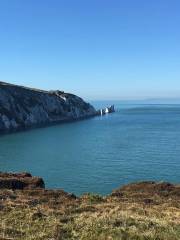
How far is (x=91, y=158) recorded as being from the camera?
8594cm

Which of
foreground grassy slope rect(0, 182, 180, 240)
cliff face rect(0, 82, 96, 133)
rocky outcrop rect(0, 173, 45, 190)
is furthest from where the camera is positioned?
cliff face rect(0, 82, 96, 133)

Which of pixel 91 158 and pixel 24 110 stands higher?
pixel 24 110

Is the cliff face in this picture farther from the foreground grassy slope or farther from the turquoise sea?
the foreground grassy slope

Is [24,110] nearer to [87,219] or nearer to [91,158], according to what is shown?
[91,158]

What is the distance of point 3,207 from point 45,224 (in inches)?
207

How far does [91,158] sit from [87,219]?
2535 inches

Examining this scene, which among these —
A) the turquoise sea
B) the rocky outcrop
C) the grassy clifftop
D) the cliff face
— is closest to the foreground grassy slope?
the grassy clifftop

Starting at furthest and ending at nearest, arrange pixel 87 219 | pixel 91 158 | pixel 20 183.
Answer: pixel 91 158 < pixel 20 183 < pixel 87 219

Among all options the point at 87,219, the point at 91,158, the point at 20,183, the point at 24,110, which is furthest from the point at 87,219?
the point at 24,110

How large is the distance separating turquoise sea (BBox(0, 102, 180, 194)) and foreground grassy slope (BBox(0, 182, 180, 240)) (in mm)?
25527

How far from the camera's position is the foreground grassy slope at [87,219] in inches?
730

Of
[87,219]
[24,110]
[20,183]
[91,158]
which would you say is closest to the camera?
[87,219]

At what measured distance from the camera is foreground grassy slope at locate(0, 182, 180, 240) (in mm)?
18531

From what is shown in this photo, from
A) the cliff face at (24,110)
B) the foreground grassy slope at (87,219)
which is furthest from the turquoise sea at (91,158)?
the foreground grassy slope at (87,219)
